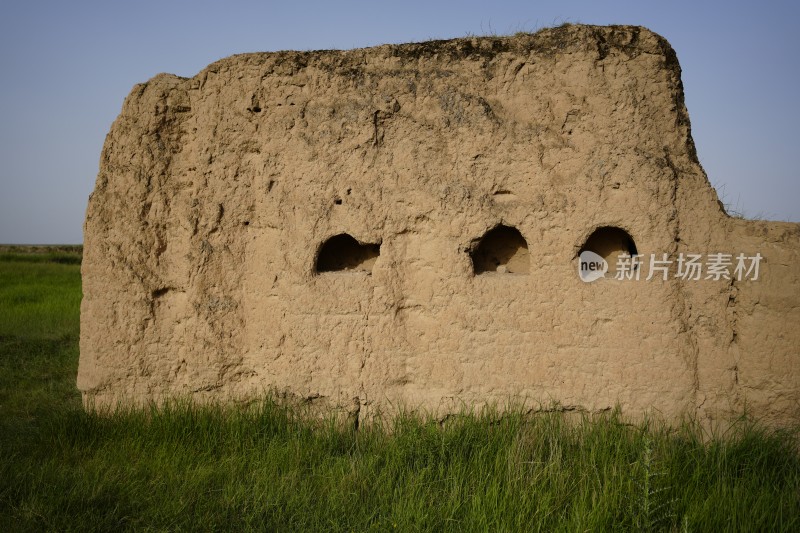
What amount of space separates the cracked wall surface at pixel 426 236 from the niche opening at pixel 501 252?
0.05 metres

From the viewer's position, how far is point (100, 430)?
143 inches

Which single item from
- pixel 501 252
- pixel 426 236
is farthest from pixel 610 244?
pixel 426 236

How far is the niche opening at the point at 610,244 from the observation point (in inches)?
144

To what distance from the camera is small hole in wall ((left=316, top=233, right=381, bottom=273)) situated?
3.93 meters

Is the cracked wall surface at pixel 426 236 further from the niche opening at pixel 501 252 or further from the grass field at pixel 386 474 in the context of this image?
the grass field at pixel 386 474

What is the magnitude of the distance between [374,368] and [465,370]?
0.55m

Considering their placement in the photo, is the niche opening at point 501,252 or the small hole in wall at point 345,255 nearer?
the niche opening at point 501,252

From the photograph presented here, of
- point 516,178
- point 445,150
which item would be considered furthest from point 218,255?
point 516,178

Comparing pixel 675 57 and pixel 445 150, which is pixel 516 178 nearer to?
pixel 445 150

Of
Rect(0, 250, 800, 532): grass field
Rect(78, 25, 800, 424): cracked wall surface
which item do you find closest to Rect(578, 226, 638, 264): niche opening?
Rect(78, 25, 800, 424): cracked wall surface

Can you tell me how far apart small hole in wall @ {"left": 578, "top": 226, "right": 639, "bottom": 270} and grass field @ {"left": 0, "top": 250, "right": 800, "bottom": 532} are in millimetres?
976

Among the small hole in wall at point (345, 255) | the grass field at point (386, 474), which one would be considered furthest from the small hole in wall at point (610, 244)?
the small hole in wall at point (345, 255)

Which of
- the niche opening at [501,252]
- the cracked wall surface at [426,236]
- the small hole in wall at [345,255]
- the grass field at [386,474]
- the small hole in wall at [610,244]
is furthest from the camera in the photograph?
the small hole in wall at [345,255]

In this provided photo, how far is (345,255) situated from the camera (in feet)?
13.1
